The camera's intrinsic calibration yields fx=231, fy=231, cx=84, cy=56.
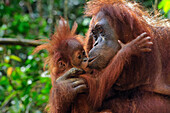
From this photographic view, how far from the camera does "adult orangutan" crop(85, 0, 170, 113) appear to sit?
2312 mm

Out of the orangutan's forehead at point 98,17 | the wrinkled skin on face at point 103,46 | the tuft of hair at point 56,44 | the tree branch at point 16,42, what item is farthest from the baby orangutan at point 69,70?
the tree branch at point 16,42

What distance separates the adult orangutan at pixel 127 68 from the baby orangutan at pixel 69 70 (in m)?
0.14

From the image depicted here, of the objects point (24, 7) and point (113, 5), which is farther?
point (24, 7)

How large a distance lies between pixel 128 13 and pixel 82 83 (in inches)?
35.1

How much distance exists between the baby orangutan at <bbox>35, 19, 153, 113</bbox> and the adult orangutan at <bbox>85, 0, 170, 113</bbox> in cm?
14

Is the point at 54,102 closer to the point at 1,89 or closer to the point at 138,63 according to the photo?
the point at 138,63

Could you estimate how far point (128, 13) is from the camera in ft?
7.91

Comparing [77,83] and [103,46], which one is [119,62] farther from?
[77,83]

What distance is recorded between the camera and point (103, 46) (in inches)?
92.1

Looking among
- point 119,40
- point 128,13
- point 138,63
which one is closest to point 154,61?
point 138,63

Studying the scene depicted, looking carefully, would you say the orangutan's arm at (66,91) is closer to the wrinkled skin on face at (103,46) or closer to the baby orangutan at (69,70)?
the baby orangutan at (69,70)

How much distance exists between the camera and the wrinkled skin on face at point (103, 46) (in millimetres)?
2328

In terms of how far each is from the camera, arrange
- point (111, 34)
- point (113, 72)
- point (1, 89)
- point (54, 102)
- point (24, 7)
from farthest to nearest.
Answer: point (24, 7)
point (1, 89)
point (54, 102)
point (111, 34)
point (113, 72)

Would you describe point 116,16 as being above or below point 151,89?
above
